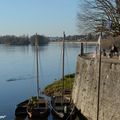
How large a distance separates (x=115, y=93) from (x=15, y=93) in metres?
18.8

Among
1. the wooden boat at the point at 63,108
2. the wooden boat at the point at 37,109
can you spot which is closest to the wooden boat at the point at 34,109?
the wooden boat at the point at 37,109

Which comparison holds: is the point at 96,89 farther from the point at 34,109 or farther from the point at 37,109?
the point at 37,109

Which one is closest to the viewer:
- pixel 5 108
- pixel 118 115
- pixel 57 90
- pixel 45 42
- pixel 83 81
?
pixel 118 115

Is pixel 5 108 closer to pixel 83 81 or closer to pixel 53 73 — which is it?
pixel 83 81

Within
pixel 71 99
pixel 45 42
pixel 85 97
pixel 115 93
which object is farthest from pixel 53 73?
pixel 45 42

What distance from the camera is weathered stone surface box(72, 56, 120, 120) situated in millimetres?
20031

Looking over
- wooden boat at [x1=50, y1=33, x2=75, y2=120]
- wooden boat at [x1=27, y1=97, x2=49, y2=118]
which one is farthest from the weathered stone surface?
wooden boat at [x1=27, y1=97, x2=49, y2=118]

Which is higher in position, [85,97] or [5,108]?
[85,97]

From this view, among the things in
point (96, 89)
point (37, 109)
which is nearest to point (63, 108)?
point (37, 109)

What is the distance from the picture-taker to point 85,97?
24.1m

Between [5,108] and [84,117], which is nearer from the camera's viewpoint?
[84,117]

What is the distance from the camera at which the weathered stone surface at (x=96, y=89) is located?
20.0 meters

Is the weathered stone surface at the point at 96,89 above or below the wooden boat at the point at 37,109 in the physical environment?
above

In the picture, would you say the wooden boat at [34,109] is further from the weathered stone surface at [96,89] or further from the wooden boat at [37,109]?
the weathered stone surface at [96,89]
